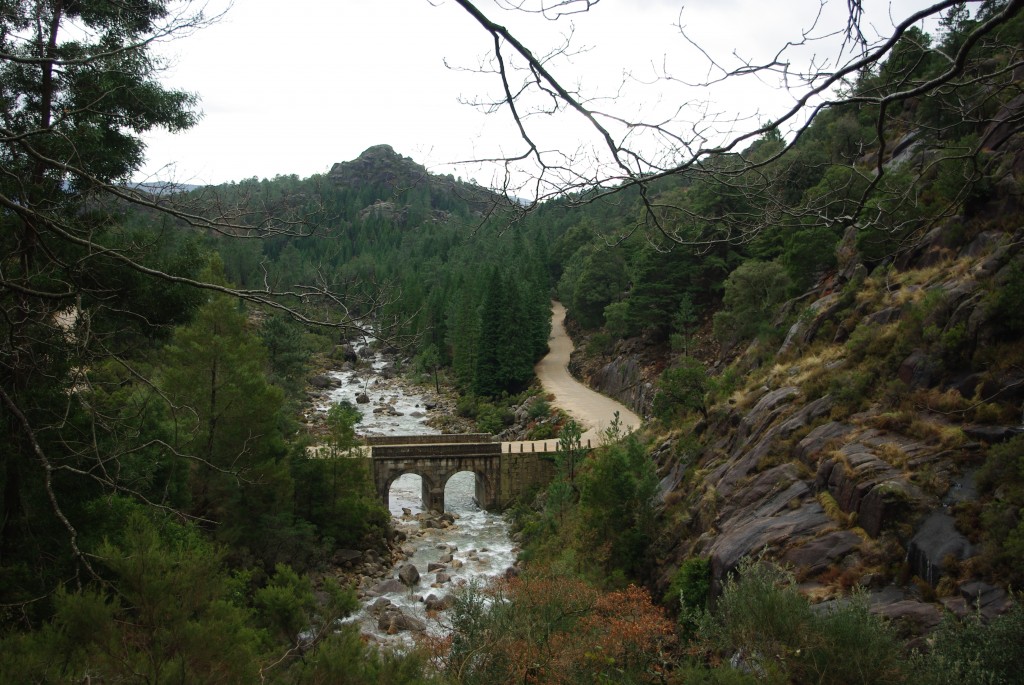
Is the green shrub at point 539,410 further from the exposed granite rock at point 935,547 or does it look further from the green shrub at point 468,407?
the exposed granite rock at point 935,547

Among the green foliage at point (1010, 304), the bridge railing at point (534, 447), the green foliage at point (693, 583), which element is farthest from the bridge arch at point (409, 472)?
the green foliage at point (1010, 304)

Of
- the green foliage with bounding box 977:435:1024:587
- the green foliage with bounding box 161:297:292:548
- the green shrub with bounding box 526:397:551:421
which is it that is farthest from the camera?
the green shrub with bounding box 526:397:551:421

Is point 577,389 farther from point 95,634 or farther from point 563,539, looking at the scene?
point 95,634

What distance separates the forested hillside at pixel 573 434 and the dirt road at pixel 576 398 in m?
6.47

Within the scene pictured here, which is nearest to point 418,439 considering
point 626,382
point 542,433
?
point 542,433

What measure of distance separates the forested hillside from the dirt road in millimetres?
6472

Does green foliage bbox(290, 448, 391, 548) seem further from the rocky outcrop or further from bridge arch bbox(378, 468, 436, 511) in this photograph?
the rocky outcrop

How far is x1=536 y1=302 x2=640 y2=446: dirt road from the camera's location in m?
32.8

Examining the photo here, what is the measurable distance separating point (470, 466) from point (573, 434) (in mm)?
5723

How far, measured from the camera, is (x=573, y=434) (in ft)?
82.6

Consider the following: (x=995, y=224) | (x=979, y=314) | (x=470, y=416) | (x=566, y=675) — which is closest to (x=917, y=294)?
(x=995, y=224)

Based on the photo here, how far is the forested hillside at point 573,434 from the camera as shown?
435 cm

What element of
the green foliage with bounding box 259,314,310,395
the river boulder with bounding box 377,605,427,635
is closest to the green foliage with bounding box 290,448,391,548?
the river boulder with bounding box 377,605,427,635

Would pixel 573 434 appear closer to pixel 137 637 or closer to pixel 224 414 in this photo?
pixel 224 414
